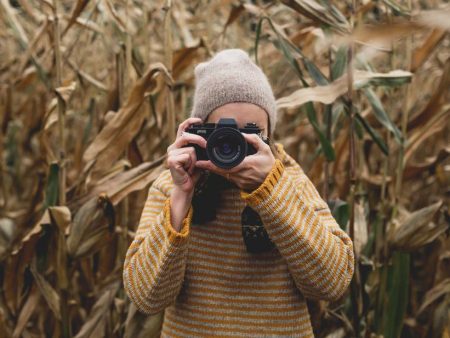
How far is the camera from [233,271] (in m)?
0.92

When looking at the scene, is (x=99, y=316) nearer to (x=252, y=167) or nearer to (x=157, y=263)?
(x=157, y=263)

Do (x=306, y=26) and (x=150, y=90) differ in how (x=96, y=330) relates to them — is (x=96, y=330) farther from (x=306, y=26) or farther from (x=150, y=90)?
(x=306, y=26)

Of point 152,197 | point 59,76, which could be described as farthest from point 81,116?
point 152,197

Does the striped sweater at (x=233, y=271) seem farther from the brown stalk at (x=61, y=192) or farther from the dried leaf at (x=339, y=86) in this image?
the brown stalk at (x=61, y=192)

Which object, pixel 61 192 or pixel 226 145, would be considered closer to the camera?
pixel 226 145

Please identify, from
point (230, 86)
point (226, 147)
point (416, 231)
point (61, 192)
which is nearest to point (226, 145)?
point (226, 147)

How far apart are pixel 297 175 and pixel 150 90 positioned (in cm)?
44

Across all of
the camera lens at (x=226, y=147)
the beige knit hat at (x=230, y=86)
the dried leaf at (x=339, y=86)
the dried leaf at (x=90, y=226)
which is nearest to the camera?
the camera lens at (x=226, y=147)

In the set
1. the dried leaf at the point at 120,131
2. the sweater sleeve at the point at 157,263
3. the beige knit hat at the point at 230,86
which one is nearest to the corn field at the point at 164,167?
the dried leaf at the point at 120,131

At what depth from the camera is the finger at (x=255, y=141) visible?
0.79m

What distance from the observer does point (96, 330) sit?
4.23 ft

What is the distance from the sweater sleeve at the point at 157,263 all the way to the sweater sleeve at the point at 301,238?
4.8 inches

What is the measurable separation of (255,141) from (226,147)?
4cm

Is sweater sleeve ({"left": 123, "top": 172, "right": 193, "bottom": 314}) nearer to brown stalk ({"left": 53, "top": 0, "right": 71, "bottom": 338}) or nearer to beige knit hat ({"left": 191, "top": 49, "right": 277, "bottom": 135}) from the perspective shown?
beige knit hat ({"left": 191, "top": 49, "right": 277, "bottom": 135})
